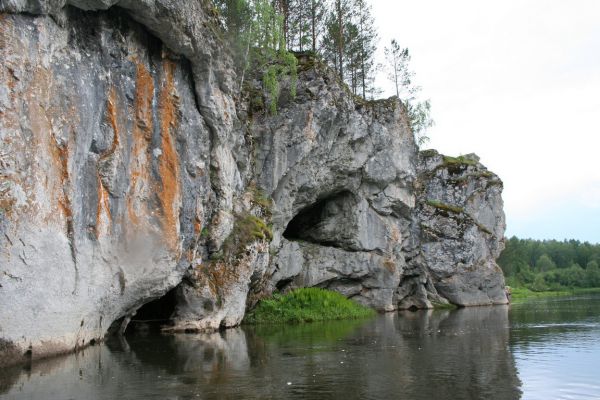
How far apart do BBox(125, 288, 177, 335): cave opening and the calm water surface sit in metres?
2.92

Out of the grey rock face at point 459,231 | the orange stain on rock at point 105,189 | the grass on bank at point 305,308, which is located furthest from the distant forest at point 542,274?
the orange stain on rock at point 105,189

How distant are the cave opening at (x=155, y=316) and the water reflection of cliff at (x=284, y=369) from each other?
327 centimetres

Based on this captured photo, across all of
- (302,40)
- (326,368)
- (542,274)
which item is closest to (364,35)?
(302,40)

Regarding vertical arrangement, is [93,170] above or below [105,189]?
above

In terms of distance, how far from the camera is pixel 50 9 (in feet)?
48.9

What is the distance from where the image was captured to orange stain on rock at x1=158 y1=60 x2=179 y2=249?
19859mm

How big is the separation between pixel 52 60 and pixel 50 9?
140 centimetres

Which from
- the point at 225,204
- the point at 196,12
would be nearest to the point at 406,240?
the point at 225,204

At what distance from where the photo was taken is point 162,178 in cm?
1989

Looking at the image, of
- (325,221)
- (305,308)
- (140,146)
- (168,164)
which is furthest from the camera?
(325,221)

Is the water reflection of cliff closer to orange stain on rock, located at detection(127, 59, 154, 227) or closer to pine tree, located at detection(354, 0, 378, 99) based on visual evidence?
orange stain on rock, located at detection(127, 59, 154, 227)

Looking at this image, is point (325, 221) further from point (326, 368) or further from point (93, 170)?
point (326, 368)

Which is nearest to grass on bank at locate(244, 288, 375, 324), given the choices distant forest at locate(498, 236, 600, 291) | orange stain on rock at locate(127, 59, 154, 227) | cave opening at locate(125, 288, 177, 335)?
cave opening at locate(125, 288, 177, 335)

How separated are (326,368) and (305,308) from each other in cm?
Answer: 1708
